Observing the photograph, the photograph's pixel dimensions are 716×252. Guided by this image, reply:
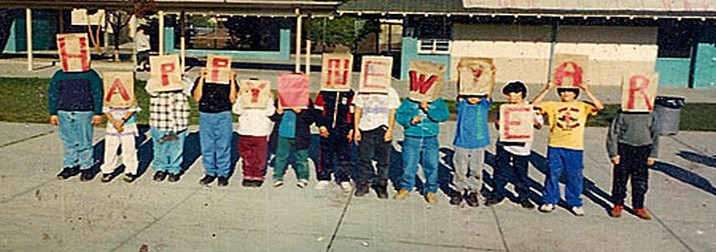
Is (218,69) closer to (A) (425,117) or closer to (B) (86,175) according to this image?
(B) (86,175)

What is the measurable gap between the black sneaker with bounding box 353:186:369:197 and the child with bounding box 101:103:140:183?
246 cm

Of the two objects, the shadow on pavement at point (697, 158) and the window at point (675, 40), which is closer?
the shadow on pavement at point (697, 158)

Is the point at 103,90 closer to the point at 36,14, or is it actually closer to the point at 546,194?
the point at 546,194

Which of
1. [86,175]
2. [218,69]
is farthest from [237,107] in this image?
[86,175]

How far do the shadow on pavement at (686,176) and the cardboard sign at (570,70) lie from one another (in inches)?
110

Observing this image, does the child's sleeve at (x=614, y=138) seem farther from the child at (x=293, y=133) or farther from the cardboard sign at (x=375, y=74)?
the child at (x=293, y=133)

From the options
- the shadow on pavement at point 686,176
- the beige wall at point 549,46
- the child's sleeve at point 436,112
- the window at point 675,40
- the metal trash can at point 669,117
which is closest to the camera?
the child's sleeve at point 436,112

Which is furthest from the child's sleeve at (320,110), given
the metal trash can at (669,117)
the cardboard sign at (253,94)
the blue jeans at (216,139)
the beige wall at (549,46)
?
the beige wall at (549,46)

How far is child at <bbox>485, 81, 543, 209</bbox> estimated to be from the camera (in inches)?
285

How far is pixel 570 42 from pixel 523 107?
17.9m

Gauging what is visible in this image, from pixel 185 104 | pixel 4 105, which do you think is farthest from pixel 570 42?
pixel 185 104

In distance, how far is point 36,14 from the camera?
35.2 m

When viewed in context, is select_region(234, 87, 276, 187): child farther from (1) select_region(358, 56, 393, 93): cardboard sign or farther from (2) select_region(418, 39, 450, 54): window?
(2) select_region(418, 39, 450, 54): window

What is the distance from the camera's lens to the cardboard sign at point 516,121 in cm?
717
